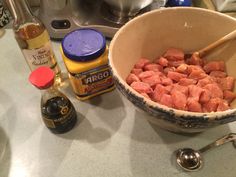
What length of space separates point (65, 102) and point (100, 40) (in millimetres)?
140

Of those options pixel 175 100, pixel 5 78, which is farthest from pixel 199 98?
pixel 5 78

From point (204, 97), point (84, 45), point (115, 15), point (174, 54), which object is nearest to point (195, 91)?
point (204, 97)

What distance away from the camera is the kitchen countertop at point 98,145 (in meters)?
0.45

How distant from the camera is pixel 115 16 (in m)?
0.66

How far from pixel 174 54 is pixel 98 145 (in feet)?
0.80

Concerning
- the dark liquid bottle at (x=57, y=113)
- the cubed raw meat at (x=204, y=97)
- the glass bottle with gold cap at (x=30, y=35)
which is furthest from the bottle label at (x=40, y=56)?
the cubed raw meat at (x=204, y=97)

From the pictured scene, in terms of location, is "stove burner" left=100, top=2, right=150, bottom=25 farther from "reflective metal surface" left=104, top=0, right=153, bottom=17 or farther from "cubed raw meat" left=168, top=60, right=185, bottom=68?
"cubed raw meat" left=168, top=60, right=185, bottom=68

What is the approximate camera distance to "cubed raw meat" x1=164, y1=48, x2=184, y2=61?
533 millimetres

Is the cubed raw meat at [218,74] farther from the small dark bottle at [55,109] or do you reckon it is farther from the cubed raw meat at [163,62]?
the small dark bottle at [55,109]

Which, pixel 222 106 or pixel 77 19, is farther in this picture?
pixel 77 19

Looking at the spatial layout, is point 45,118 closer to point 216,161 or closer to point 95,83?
point 95,83

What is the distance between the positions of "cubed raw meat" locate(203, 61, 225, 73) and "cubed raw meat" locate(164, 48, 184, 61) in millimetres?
55

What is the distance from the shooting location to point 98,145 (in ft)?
1.58

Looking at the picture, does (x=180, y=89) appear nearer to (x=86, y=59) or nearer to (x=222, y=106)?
(x=222, y=106)
